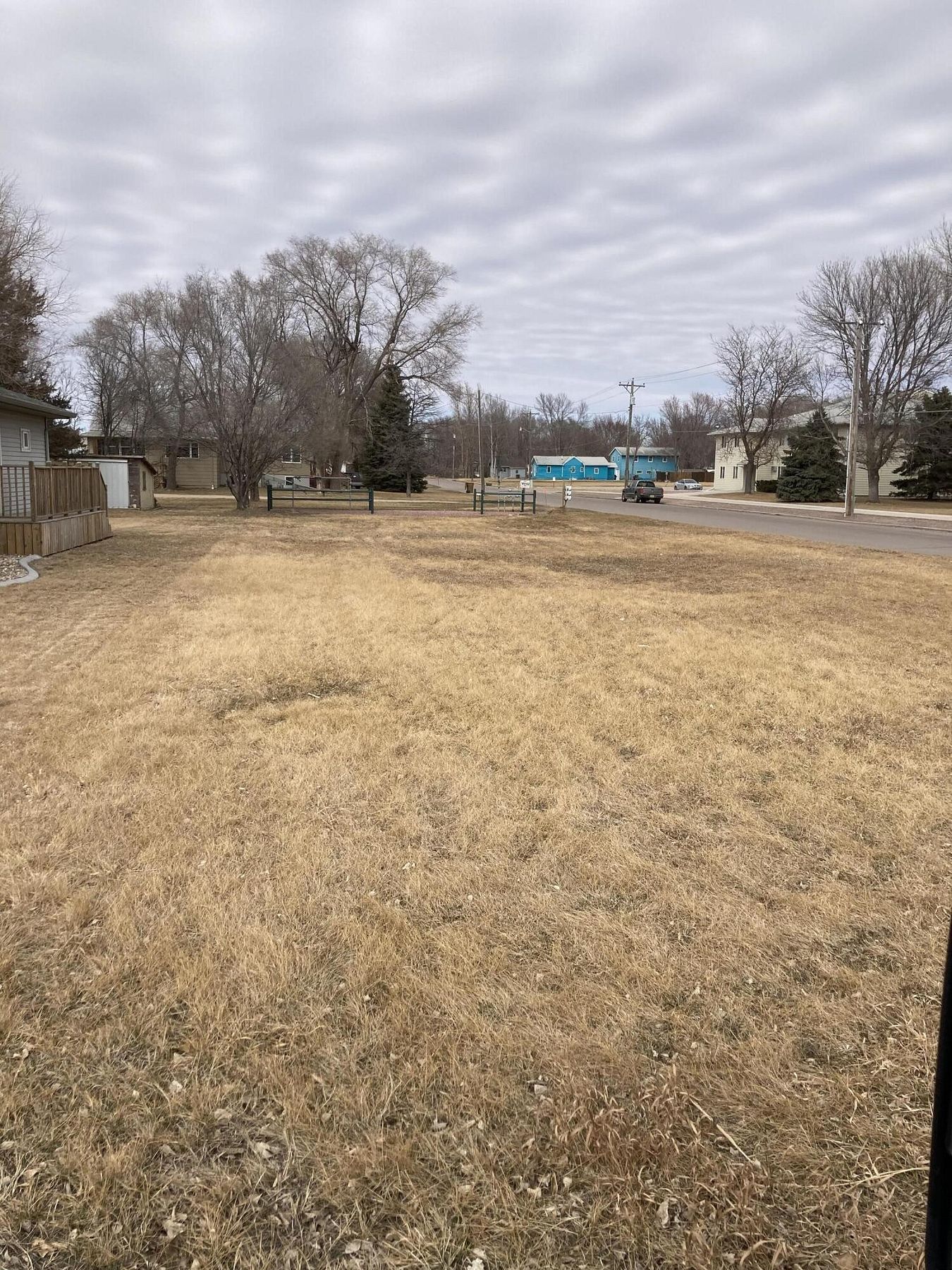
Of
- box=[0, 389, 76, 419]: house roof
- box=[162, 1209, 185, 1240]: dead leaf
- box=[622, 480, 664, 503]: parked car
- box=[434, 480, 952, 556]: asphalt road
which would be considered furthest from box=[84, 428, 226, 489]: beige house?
box=[162, 1209, 185, 1240]: dead leaf

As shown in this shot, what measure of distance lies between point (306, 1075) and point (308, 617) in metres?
6.97

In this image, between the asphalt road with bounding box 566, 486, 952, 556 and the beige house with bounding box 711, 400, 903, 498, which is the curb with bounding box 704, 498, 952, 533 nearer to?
the asphalt road with bounding box 566, 486, 952, 556

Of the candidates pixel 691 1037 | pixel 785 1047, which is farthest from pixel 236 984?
pixel 785 1047

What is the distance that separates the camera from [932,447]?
1758 inches

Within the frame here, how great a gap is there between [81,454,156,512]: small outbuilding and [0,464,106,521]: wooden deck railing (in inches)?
611

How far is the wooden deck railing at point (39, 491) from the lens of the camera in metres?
13.8

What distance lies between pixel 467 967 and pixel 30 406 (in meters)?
19.8

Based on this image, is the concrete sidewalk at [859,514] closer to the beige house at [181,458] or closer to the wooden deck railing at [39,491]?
the wooden deck railing at [39,491]

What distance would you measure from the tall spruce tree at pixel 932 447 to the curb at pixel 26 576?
45.7 metres

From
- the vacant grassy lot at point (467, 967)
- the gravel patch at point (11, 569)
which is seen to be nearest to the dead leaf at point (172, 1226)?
the vacant grassy lot at point (467, 967)

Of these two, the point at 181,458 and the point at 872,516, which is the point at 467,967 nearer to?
the point at 872,516

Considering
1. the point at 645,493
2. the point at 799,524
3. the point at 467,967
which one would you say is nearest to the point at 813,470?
the point at 645,493

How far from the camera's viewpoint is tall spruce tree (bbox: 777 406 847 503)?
4744cm

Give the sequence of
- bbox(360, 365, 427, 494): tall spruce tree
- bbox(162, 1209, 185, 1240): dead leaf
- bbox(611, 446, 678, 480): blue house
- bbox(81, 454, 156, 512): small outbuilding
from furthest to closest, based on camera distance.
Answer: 1. bbox(611, 446, 678, 480): blue house
2. bbox(360, 365, 427, 494): tall spruce tree
3. bbox(81, 454, 156, 512): small outbuilding
4. bbox(162, 1209, 185, 1240): dead leaf
